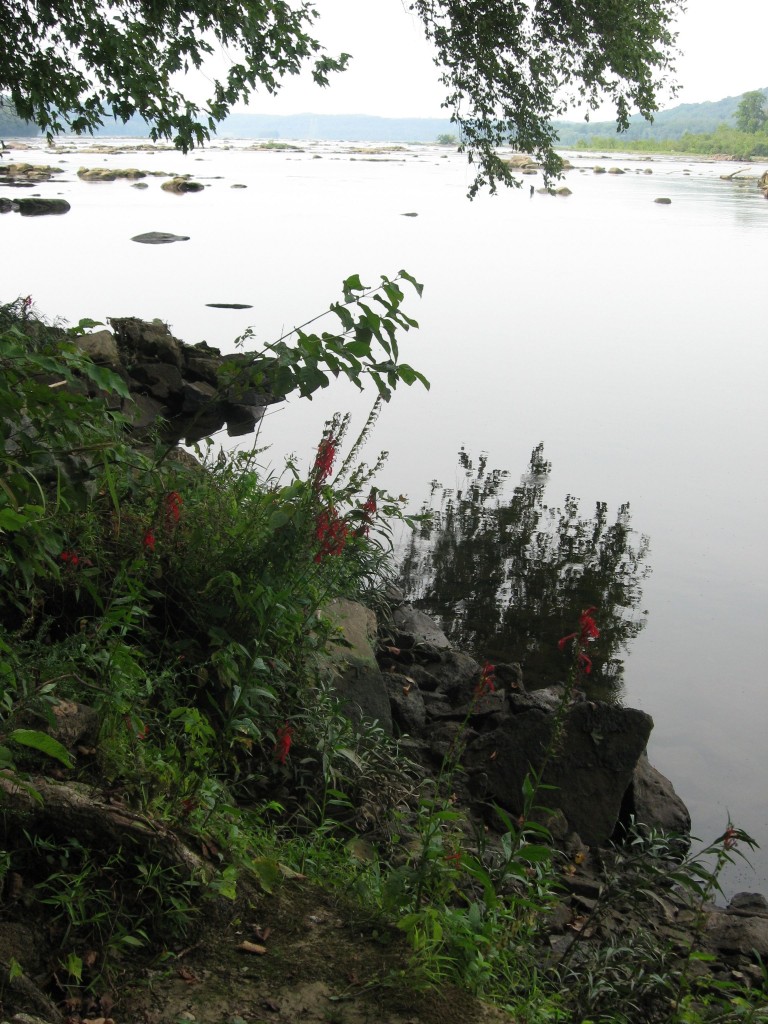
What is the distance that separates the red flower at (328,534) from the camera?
12.5 ft

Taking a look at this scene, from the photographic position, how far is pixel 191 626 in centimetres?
400

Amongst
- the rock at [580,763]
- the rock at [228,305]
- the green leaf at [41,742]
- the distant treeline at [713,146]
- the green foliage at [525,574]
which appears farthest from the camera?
the distant treeline at [713,146]

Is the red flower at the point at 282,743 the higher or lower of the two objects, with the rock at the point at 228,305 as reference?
lower

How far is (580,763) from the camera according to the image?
4746 millimetres

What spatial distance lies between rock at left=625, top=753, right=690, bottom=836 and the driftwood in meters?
2.70

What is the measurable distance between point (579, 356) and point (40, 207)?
21.7 meters

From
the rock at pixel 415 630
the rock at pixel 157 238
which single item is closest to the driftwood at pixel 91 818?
the rock at pixel 415 630

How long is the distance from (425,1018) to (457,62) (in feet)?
37.1

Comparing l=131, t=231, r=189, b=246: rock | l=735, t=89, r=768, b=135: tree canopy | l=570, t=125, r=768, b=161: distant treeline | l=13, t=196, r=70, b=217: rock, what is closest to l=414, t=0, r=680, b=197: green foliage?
l=131, t=231, r=189, b=246: rock

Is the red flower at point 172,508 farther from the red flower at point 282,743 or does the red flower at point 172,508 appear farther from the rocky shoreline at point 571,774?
the rocky shoreline at point 571,774

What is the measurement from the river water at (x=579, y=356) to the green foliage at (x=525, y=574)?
225 mm

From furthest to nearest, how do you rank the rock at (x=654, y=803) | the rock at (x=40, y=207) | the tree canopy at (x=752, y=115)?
the tree canopy at (x=752, y=115) → the rock at (x=40, y=207) → the rock at (x=654, y=803)

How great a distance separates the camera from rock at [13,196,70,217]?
30.5 meters

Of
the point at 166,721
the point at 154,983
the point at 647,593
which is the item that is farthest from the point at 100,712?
the point at 647,593
